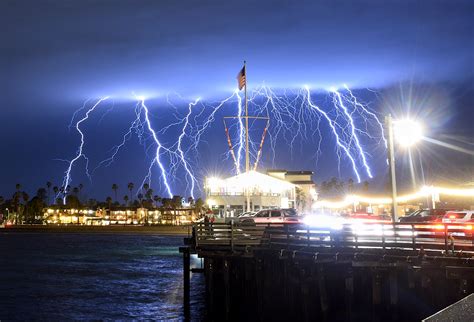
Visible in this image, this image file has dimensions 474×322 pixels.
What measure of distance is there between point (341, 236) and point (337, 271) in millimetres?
1603

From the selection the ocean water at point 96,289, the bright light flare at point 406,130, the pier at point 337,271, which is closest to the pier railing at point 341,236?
the pier at point 337,271

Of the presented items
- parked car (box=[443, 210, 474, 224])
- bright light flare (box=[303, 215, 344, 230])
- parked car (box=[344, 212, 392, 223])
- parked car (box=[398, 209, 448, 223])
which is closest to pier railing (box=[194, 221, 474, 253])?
bright light flare (box=[303, 215, 344, 230])

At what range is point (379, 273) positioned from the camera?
17.1 meters

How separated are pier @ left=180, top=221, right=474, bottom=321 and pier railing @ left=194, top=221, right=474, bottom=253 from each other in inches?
1.8

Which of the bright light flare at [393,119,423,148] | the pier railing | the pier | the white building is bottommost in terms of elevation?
the pier

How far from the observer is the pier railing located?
17.5m

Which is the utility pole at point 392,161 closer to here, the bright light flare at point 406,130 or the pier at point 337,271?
the bright light flare at point 406,130

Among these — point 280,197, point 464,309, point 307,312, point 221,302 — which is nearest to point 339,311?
point 307,312

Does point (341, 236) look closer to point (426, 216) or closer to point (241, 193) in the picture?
point (426, 216)

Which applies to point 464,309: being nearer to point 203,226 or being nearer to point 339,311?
point 339,311

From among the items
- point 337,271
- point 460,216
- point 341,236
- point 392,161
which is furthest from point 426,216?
point 337,271

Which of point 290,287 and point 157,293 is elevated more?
point 290,287

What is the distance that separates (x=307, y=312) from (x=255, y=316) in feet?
15.5

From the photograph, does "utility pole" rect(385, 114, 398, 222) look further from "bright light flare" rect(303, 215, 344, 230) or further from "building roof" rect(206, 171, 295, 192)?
"building roof" rect(206, 171, 295, 192)
